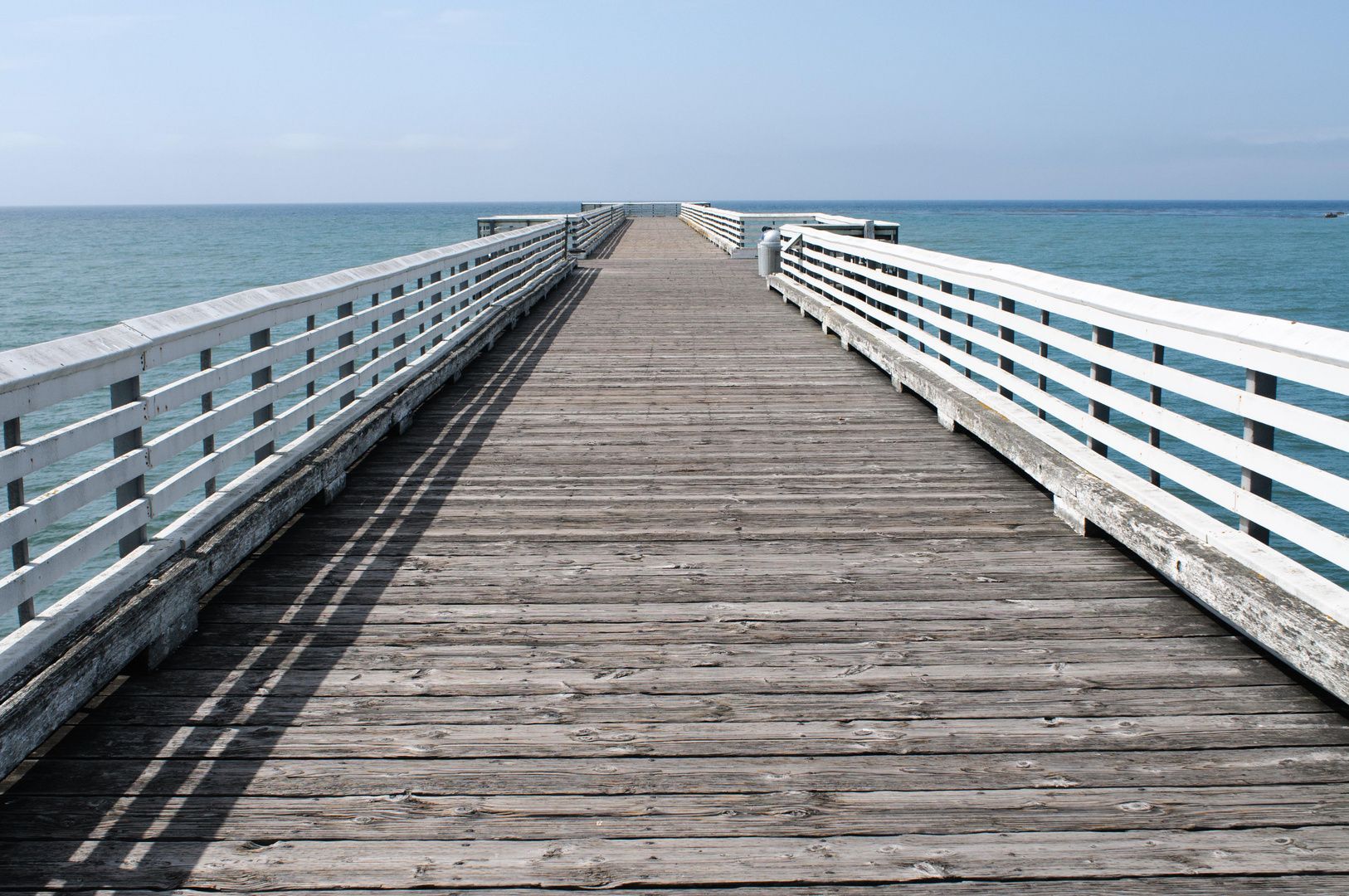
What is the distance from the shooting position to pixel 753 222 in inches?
1356

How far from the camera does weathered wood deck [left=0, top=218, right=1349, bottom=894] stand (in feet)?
9.01

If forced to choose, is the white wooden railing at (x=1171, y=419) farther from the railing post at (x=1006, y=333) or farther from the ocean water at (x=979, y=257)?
the ocean water at (x=979, y=257)

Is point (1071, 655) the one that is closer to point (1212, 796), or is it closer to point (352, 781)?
point (1212, 796)

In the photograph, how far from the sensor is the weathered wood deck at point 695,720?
9.01ft

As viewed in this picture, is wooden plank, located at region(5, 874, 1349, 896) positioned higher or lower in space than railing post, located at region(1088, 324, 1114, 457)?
lower

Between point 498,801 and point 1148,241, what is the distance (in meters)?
101

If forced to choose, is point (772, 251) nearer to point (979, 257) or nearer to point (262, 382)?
Answer: point (262, 382)

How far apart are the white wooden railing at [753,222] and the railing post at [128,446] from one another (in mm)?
15797

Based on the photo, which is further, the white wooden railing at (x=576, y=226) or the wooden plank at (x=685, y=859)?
the white wooden railing at (x=576, y=226)

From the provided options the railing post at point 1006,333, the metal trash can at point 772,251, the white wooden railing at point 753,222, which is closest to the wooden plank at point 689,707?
the railing post at point 1006,333

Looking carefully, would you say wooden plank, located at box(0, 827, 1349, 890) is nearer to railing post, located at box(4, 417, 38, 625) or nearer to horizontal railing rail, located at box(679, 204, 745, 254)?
railing post, located at box(4, 417, 38, 625)

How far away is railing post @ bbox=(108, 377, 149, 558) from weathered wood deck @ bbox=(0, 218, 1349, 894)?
0.46m

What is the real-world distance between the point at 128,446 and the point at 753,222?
104 feet

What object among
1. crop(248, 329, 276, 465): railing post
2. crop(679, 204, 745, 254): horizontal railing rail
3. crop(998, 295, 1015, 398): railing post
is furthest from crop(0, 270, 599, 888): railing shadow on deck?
crop(679, 204, 745, 254): horizontal railing rail
